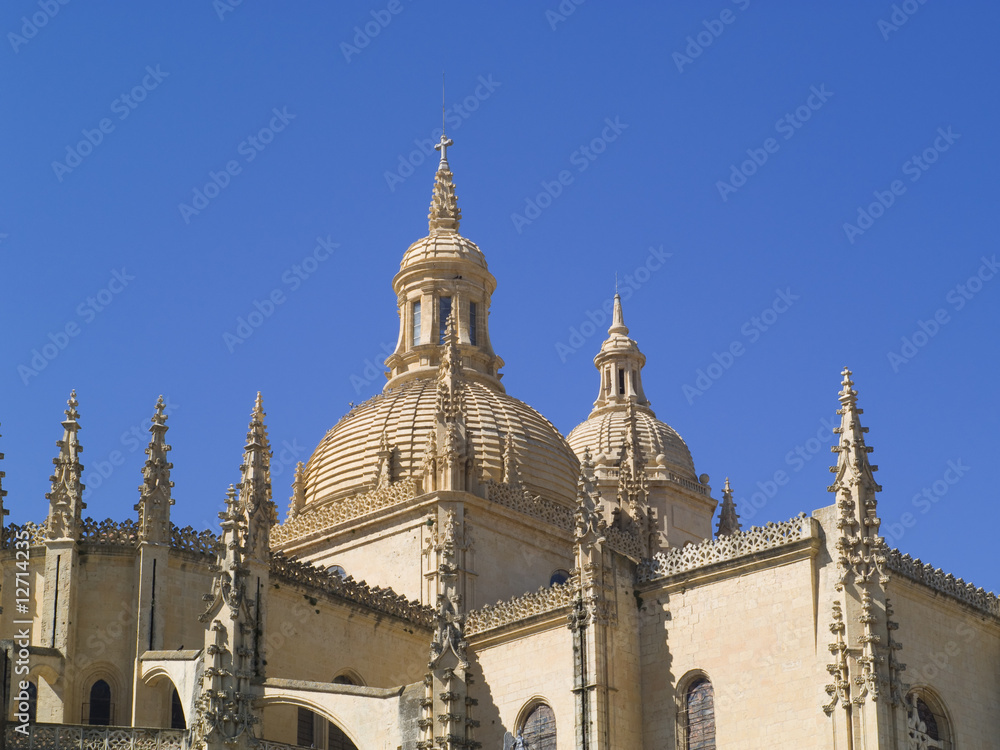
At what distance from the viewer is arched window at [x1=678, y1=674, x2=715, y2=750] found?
128 feet

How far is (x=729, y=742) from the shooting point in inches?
1507

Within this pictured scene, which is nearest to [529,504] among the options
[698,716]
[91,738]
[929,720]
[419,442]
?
[419,442]

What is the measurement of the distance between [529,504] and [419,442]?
13.2 ft

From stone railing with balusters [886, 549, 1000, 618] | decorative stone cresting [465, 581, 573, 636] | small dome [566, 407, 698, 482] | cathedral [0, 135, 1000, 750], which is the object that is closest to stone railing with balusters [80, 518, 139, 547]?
cathedral [0, 135, 1000, 750]

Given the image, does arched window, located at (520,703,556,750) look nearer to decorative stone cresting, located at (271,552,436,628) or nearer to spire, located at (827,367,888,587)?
decorative stone cresting, located at (271,552,436,628)

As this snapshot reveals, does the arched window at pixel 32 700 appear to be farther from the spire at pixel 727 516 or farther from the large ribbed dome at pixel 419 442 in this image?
the spire at pixel 727 516

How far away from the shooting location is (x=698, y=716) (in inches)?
1549

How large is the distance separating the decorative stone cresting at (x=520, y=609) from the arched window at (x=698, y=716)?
3.54m

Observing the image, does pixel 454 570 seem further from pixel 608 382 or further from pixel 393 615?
pixel 608 382

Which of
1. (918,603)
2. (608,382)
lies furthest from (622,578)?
(608,382)

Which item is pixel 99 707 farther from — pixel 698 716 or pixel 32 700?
pixel 698 716

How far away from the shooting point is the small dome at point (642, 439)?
6731 centimetres

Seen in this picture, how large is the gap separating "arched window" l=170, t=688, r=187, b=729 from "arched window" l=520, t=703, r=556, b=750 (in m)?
8.16

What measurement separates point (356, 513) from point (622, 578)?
40.6 feet
